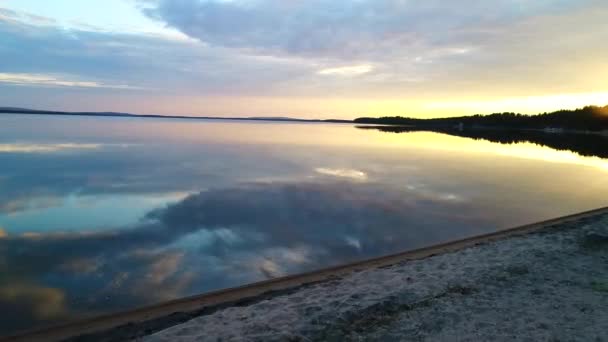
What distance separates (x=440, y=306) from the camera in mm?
4848

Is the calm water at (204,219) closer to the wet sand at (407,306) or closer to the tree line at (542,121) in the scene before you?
the wet sand at (407,306)

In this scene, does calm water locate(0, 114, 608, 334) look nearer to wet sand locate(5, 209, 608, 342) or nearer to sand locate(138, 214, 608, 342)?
wet sand locate(5, 209, 608, 342)

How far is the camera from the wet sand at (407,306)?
166 inches

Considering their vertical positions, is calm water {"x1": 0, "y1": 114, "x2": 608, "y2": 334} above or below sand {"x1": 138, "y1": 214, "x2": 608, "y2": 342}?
below

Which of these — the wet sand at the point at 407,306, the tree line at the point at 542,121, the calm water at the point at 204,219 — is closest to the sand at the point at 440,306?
the wet sand at the point at 407,306

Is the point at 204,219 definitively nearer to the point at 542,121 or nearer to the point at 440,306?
the point at 440,306

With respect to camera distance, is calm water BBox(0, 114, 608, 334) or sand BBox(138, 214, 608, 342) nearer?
sand BBox(138, 214, 608, 342)

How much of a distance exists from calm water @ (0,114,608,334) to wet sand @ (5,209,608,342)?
0.75 metres

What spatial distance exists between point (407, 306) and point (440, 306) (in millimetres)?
417

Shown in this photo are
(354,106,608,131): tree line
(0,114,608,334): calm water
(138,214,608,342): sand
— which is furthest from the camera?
(354,106,608,131): tree line

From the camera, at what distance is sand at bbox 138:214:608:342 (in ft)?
13.7

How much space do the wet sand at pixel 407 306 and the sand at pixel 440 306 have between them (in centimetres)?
1

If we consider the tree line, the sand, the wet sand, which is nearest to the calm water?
the wet sand

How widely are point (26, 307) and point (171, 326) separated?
7.84 feet
